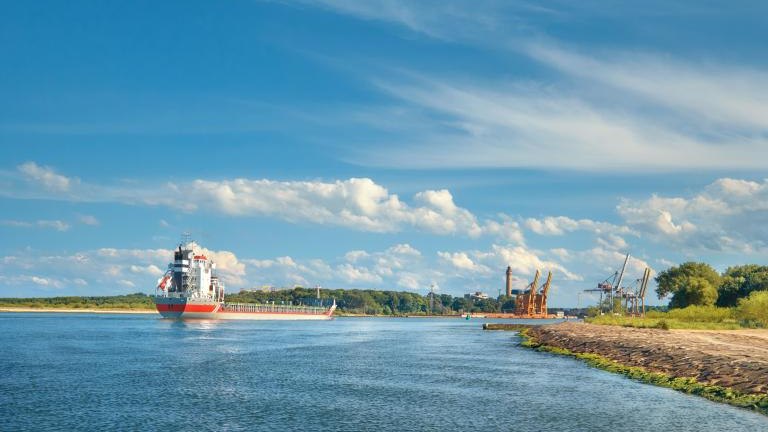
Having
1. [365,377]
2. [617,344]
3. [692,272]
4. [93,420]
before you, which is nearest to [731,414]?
[365,377]

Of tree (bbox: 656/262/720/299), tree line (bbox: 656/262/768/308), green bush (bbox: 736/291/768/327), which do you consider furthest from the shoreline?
tree (bbox: 656/262/720/299)

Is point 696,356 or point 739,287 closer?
point 696,356

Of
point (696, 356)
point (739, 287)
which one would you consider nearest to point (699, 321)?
point (739, 287)

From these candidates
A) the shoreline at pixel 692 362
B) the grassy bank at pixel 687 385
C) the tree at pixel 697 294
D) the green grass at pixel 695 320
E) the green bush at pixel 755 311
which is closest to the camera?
the grassy bank at pixel 687 385

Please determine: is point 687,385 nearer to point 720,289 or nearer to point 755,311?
point 755,311

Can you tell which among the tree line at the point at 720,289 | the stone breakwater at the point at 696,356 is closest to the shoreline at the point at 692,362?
the stone breakwater at the point at 696,356

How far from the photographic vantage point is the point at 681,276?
185 metres

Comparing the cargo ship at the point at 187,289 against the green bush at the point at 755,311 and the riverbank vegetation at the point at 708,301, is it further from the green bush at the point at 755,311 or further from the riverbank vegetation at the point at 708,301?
the green bush at the point at 755,311

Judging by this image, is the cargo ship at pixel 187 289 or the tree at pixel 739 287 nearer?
the tree at pixel 739 287

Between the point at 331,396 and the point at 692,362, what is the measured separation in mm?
29490

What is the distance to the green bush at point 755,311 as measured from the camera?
10306cm

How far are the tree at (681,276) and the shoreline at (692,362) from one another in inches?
4294

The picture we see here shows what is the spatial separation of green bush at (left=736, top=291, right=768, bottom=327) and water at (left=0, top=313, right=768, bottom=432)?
150 ft

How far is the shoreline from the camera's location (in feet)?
140
